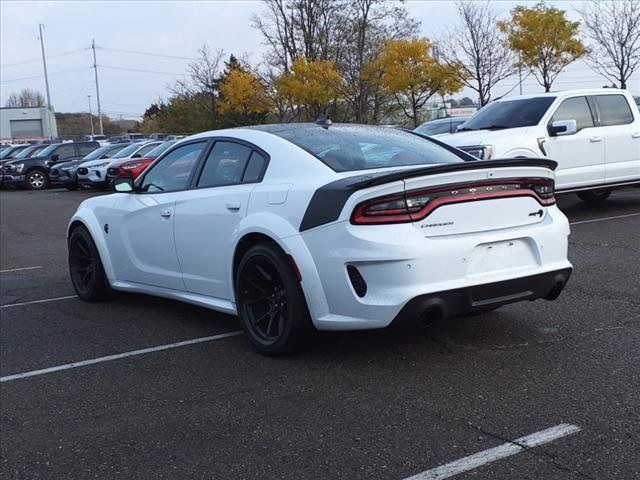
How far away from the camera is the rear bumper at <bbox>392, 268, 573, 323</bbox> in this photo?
3.95m

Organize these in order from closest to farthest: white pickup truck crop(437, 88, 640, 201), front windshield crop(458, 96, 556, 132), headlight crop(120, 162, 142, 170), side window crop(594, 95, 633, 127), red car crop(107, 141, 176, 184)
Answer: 1. white pickup truck crop(437, 88, 640, 201)
2. front windshield crop(458, 96, 556, 132)
3. side window crop(594, 95, 633, 127)
4. red car crop(107, 141, 176, 184)
5. headlight crop(120, 162, 142, 170)

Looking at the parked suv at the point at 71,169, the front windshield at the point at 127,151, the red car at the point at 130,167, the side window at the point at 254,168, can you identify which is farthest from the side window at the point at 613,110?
the parked suv at the point at 71,169

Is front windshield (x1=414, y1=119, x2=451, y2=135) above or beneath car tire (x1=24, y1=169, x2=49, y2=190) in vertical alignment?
above

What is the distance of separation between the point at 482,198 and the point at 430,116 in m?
43.2

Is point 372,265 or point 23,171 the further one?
point 23,171

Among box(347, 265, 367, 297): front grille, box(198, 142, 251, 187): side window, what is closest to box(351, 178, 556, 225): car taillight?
box(347, 265, 367, 297): front grille

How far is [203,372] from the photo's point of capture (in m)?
4.53

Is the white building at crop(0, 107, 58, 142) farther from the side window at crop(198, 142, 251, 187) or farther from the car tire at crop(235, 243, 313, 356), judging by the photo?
the car tire at crop(235, 243, 313, 356)

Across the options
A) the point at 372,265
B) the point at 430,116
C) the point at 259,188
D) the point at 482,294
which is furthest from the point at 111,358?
the point at 430,116

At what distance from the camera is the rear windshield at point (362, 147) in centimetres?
471

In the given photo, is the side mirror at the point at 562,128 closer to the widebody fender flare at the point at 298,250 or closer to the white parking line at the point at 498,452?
the widebody fender flare at the point at 298,250

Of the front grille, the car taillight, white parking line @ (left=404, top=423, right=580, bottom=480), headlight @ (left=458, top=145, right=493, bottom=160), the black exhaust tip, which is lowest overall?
white parking line @ (left=404, top=423, right=580, bottom=480)

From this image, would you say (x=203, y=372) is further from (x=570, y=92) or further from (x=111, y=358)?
(x=570, y=92)

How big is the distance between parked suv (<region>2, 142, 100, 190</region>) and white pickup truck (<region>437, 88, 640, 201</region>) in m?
23.2
